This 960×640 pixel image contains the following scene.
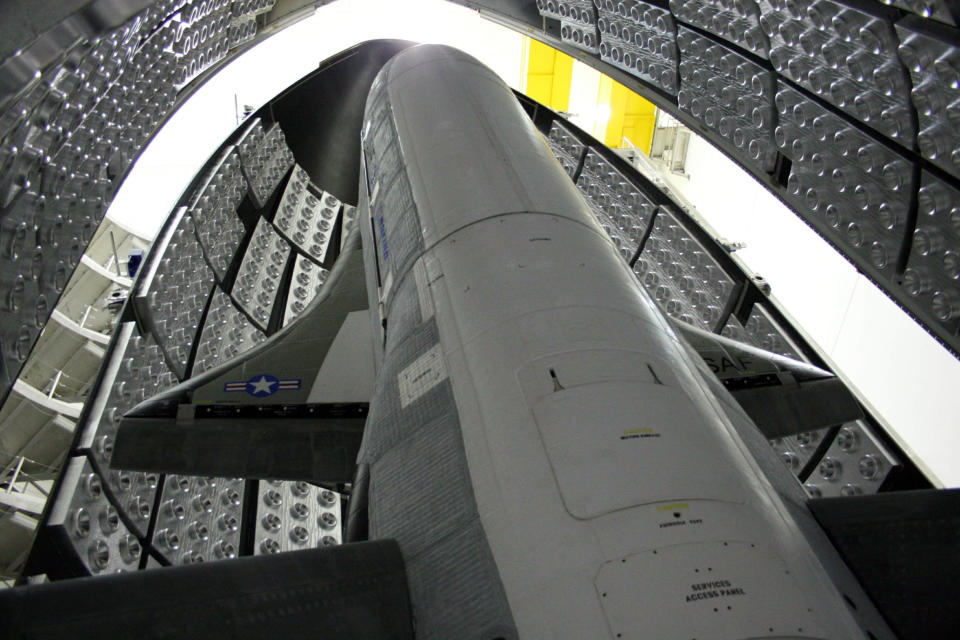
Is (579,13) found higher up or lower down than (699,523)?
higher up

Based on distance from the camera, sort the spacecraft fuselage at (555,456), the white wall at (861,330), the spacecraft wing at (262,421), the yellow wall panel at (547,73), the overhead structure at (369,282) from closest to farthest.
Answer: the spacecraft fuselage at (555,456)
the overhead structure at (369,282)
the spacecraft wing at (262,421)
the white wall at (861,330)
the yellow wall panel at (547,73)

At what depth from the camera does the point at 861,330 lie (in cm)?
887

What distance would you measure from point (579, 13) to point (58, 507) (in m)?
7.33

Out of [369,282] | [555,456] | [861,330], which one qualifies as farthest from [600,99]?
[555,456]

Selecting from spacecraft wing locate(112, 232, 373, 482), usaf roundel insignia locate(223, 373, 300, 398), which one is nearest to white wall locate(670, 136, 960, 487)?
spacecraft wing locate(112, 232, 373, 482)

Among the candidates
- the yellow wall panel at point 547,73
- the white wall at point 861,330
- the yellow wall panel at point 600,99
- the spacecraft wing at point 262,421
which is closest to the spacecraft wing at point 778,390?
the white wall at point 861,330

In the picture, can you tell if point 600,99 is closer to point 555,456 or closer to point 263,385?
point 263,385

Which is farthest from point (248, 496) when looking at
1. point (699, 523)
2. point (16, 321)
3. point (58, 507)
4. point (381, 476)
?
point (699, 523)

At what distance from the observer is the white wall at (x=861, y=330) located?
7629 millimetres

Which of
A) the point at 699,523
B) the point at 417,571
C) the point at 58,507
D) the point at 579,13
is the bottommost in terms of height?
the point at 699,523

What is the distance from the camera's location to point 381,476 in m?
3.14

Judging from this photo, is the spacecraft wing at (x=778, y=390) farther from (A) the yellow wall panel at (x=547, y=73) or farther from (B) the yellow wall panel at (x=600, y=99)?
(A) the yellow wall panel at (x=547, y=73)

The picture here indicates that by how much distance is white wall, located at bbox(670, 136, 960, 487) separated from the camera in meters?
7.63

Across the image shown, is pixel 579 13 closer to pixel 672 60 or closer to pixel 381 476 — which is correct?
pixel 672 60
